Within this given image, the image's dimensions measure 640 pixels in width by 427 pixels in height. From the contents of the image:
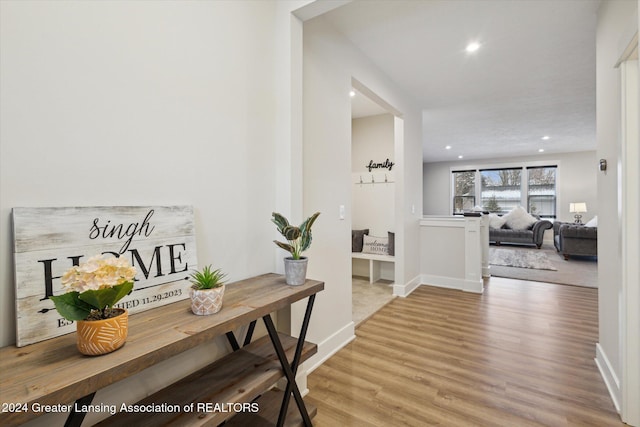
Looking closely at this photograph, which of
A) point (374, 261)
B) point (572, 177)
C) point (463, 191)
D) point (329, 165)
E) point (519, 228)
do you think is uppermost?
point (572, 177)

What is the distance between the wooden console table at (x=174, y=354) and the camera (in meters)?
0.70

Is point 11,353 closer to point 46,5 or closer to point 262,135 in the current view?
point 46,5

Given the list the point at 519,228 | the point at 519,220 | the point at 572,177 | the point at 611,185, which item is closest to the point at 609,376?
the point at 611,185

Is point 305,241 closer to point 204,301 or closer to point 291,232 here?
point 291,232

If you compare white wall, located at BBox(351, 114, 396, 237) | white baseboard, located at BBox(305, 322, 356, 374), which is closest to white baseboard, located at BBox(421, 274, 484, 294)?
white wall, located at BBox(351, 114, 396, 237)

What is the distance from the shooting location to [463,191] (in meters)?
10.5

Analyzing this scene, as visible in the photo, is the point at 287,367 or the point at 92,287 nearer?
the point at 92,287

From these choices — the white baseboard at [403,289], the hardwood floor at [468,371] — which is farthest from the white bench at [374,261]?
the hardwood floor at [468,371]

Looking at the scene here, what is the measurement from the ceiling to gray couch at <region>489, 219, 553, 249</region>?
316 centimetres

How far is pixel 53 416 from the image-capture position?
968mm

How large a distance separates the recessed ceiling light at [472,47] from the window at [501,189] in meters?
8.17

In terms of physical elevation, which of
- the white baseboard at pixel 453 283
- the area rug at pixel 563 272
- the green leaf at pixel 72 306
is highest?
the green leaf at pixel 72 306

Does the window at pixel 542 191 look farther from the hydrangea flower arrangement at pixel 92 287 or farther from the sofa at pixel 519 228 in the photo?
the hydrangea flower arrangement at pixel 92 287

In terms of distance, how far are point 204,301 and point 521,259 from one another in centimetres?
698
